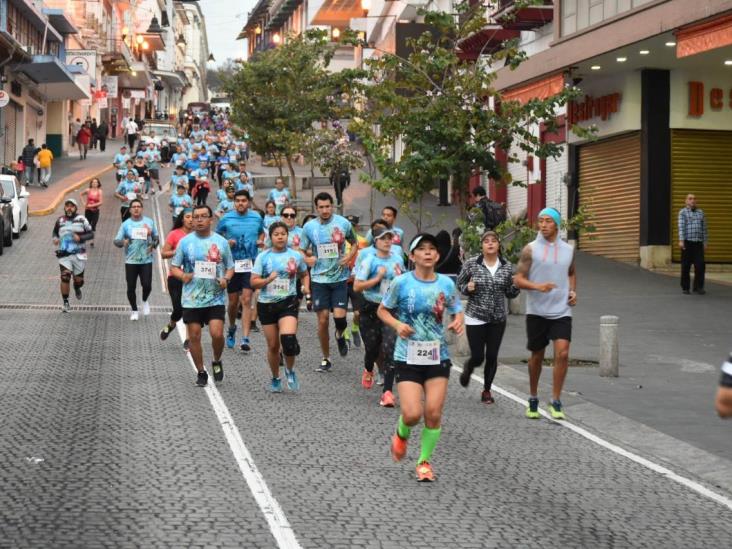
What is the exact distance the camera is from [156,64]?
12744 cm

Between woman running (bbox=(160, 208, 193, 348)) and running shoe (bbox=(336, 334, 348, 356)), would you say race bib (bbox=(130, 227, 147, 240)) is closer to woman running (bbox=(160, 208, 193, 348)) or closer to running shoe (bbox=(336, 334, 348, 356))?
woman running (bbox=(160, 208, 193, 348))

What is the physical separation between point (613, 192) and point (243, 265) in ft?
52.4

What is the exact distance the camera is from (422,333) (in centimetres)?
904

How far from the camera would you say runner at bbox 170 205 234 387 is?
1318cm

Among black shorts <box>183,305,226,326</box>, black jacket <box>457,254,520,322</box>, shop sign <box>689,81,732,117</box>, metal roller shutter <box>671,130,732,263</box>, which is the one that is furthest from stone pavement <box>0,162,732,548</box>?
shop sign <box>689,81,732,117</box>

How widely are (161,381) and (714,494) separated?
6551mm

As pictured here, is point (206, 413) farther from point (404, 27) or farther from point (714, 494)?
point (404, 27)

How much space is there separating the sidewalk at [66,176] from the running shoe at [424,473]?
1273 inches

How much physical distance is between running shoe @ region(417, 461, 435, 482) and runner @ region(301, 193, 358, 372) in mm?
6181

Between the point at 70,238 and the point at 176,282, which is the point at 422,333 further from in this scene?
the point at 70,238

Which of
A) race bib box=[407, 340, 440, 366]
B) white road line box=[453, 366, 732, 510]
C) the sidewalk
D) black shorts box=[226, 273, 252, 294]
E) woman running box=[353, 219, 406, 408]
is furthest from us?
the sidewalk

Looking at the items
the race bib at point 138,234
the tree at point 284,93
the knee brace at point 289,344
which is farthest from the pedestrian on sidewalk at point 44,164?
the knee brace at point 289,344

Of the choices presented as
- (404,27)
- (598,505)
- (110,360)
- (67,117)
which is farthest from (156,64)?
(598,505)

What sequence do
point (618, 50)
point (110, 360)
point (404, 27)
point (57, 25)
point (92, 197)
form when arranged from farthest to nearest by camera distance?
point (57, 25) < point (404, 27) < point (92, 197) < point (618, 50) < point (110, 360)
